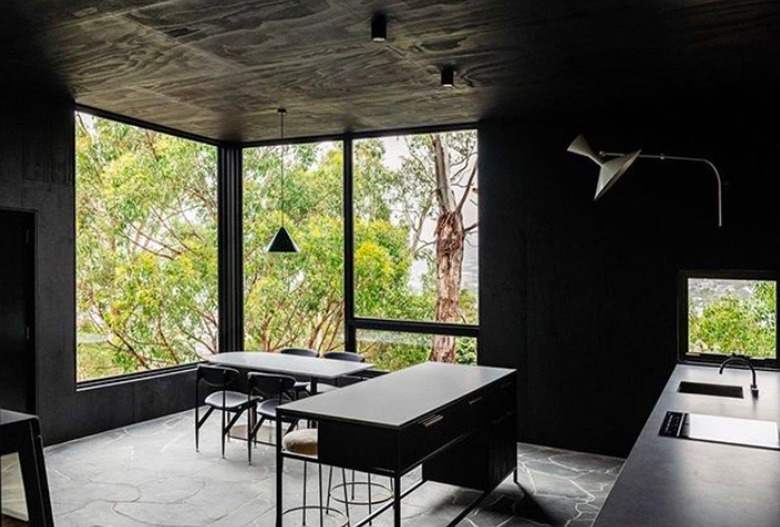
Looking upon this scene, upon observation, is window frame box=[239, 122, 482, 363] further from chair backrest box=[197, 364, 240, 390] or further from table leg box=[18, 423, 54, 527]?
table leg box=[18, 423, 54, 527]

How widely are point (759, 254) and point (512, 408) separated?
2141 mm

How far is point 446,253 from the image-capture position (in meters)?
5.75

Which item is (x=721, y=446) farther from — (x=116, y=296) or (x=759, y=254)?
(x=116, y=296)

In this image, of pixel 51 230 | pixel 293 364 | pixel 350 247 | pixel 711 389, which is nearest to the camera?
pixel 711 389

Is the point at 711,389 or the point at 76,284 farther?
the point at 76,284

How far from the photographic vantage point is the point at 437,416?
10.00ft

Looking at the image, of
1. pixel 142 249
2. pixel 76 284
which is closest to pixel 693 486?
pixel 76 284

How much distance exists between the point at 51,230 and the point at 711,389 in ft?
15.7

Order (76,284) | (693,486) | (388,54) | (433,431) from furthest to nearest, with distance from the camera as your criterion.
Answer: (76,284), (388,54), (433,431), (693,486)

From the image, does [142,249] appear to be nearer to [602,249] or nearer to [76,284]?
[76,284]

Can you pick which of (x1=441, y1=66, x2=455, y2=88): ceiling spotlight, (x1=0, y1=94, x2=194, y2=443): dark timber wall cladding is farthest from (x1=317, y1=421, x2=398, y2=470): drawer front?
(x1=0, y1=94, x2=194, y2=443): dark timber wall cladding

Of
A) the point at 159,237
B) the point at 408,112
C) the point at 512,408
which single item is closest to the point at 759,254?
the point at 512,408

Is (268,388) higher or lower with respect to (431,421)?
lower

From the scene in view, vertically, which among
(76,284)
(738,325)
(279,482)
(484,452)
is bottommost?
(484,452)
